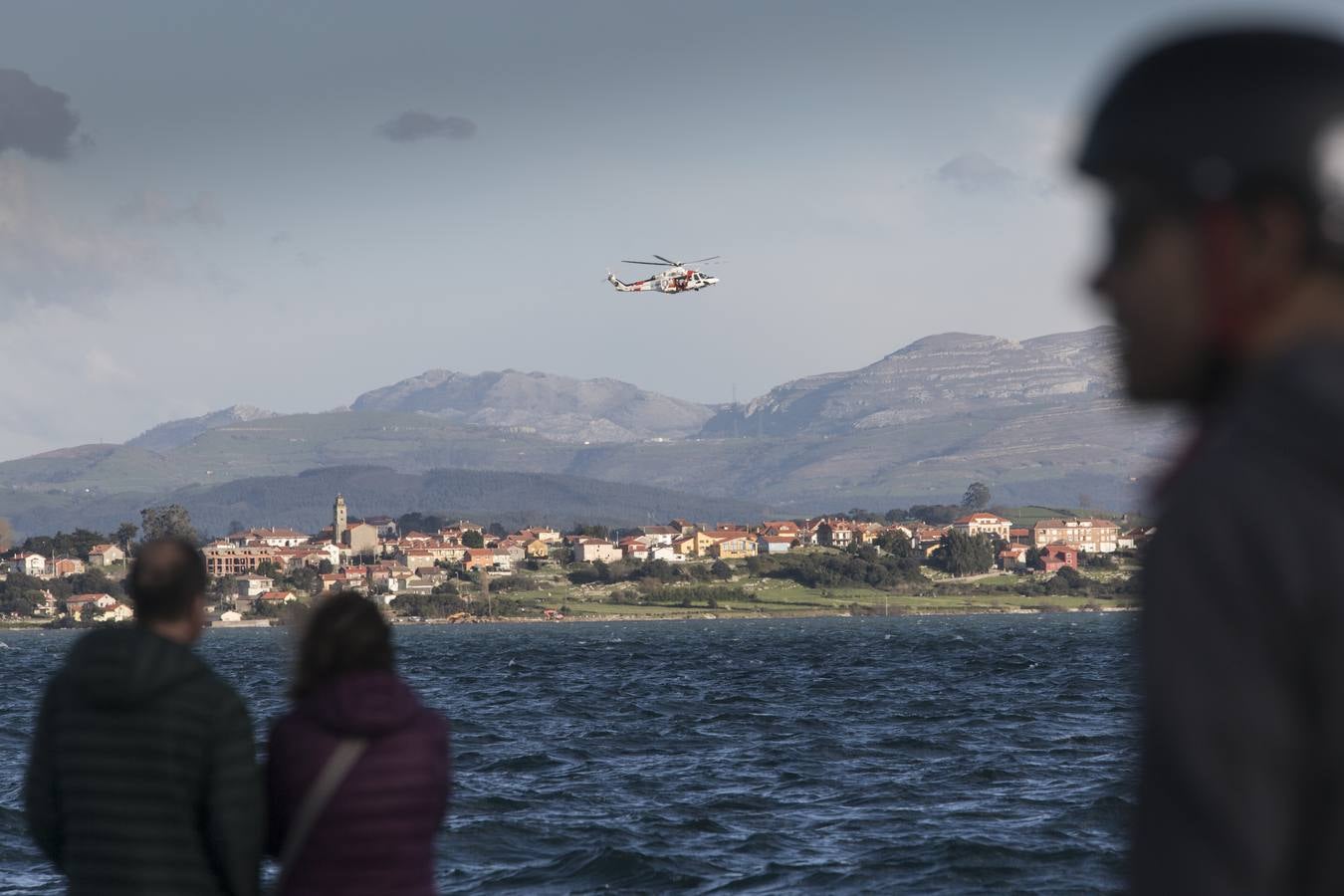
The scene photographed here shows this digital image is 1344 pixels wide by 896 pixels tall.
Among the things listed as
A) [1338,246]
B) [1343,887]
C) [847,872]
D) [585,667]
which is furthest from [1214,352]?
[585,667]

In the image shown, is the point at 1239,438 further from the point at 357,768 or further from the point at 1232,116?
the point at 357,768

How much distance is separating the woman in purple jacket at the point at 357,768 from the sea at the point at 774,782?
1.16 ft

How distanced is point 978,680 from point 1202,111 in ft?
235

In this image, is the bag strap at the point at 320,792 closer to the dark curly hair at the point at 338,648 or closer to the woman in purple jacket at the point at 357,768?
the woman in purple jacket at the point at 357,768

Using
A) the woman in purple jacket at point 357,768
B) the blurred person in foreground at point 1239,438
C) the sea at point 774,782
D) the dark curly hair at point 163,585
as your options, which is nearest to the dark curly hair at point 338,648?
the woman in purple jacket at point 357,768

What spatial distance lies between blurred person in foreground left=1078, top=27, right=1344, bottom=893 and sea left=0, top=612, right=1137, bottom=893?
33 centimetres

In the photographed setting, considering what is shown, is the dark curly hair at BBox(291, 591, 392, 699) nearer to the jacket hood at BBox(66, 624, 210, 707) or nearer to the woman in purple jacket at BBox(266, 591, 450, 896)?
the woman in purple jacket at BBox(266, 591, 450, 896)

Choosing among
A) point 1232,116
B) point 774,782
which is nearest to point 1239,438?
point 1232,116

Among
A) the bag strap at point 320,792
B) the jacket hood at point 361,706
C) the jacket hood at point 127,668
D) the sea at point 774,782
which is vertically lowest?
the sea at point 774,782

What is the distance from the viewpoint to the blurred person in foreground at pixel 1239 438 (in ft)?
6.95

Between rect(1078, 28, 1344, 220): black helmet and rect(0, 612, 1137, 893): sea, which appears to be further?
rect(0, 612, 1137, 893): sea

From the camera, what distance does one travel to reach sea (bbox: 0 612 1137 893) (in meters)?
23.6

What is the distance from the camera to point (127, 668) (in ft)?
20.1

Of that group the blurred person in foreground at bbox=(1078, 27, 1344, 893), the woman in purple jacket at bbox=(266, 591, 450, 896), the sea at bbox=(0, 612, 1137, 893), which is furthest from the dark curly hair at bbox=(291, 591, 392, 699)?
the blurred person in foreground at bbox=(1078, 27, 1344, 893)
